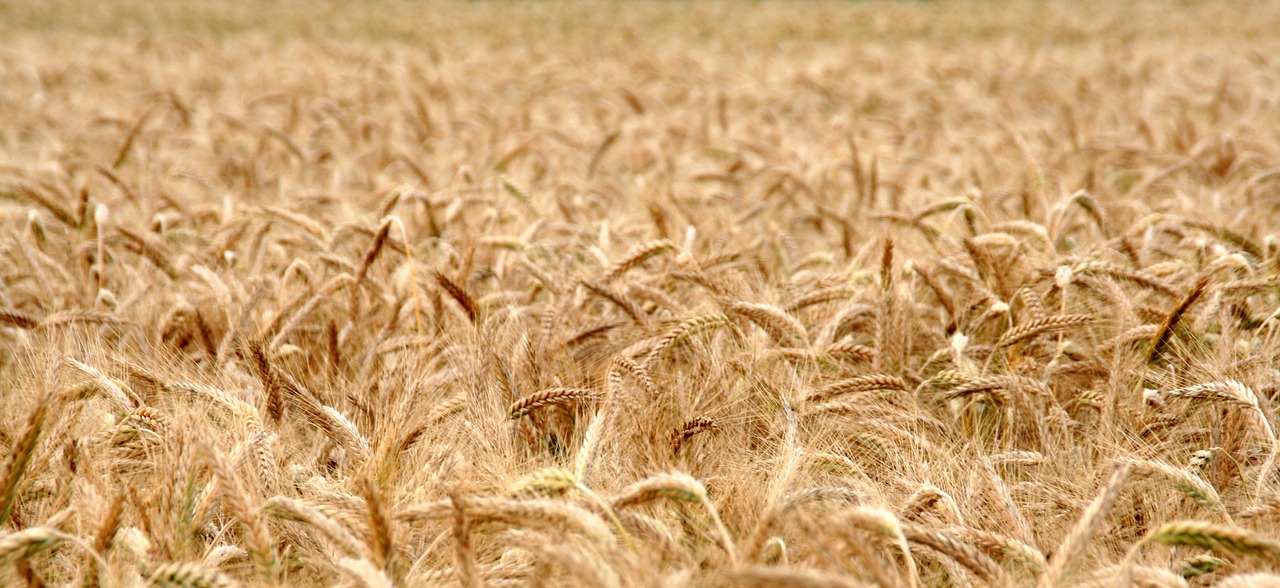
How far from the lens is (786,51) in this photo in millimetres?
10875

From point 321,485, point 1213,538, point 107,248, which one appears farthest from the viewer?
point 107,248

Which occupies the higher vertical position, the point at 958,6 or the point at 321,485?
the point at 321,485

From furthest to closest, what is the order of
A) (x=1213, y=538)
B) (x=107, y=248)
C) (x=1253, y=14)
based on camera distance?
1. (x=1253, y=14)
2. (x=107, y=248)
3. (x=1213, y=538)

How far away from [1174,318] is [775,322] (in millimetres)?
840

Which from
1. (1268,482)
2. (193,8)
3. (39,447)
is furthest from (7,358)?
(193,8)

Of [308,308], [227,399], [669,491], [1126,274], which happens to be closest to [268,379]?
[227,399]

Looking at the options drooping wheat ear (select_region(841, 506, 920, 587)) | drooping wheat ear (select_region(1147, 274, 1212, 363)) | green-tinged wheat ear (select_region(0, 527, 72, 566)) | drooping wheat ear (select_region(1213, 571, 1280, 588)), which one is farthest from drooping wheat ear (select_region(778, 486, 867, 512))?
green-tinged wheat ear (select_region(0, 527, 72, 566))

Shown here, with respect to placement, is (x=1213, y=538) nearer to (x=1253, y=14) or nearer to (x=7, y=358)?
(x=7, y=358)

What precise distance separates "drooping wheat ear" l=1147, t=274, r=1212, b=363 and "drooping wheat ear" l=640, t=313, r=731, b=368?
3.04 feet

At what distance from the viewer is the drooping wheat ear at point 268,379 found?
1916 millimetres

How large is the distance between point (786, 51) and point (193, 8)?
9656 mm

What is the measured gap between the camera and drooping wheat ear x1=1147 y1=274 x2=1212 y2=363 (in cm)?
194

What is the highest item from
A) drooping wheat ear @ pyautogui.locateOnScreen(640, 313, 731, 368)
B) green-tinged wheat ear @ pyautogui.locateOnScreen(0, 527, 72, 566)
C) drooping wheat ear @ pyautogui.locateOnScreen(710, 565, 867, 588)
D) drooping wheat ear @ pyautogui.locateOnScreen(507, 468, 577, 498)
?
drooping wheat ear @ pyautogui.locateOnScreen(710, 565, 867, 588)

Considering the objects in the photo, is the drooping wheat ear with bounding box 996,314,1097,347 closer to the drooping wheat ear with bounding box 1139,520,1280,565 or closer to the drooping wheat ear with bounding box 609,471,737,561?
the drooping wheat ear with bounding box 1139,520,1280,565
